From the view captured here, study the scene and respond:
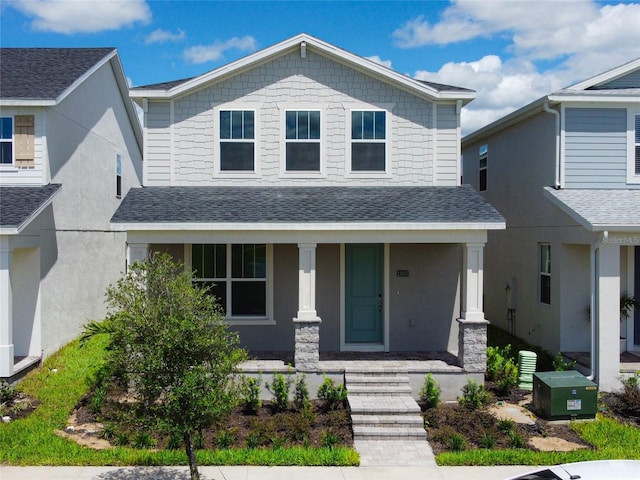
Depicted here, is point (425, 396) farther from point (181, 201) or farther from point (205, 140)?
point (205, 140)

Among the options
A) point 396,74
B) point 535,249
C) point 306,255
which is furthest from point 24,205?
point 535,249

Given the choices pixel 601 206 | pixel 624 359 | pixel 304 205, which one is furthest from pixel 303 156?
pixel 624 359

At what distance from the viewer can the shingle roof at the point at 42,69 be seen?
13.0m

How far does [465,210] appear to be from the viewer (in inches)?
450

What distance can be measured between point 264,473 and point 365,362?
4.09 meters

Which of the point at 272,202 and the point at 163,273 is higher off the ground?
the point at 272,202

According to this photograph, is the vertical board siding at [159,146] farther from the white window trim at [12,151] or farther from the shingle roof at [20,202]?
the white window trim at [12,151]

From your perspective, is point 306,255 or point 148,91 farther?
point 148,91

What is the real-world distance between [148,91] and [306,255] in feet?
17.0

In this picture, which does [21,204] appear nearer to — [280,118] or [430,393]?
[280,118]

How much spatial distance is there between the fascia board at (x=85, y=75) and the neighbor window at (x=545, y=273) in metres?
11.8

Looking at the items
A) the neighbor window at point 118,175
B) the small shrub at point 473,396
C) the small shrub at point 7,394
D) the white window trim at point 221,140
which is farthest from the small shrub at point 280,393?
the neighbor window at point 118,175

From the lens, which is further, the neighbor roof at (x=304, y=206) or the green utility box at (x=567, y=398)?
the neighbor roof at (x=304, y=206)

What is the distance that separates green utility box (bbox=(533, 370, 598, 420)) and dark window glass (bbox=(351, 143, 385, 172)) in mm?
5714
